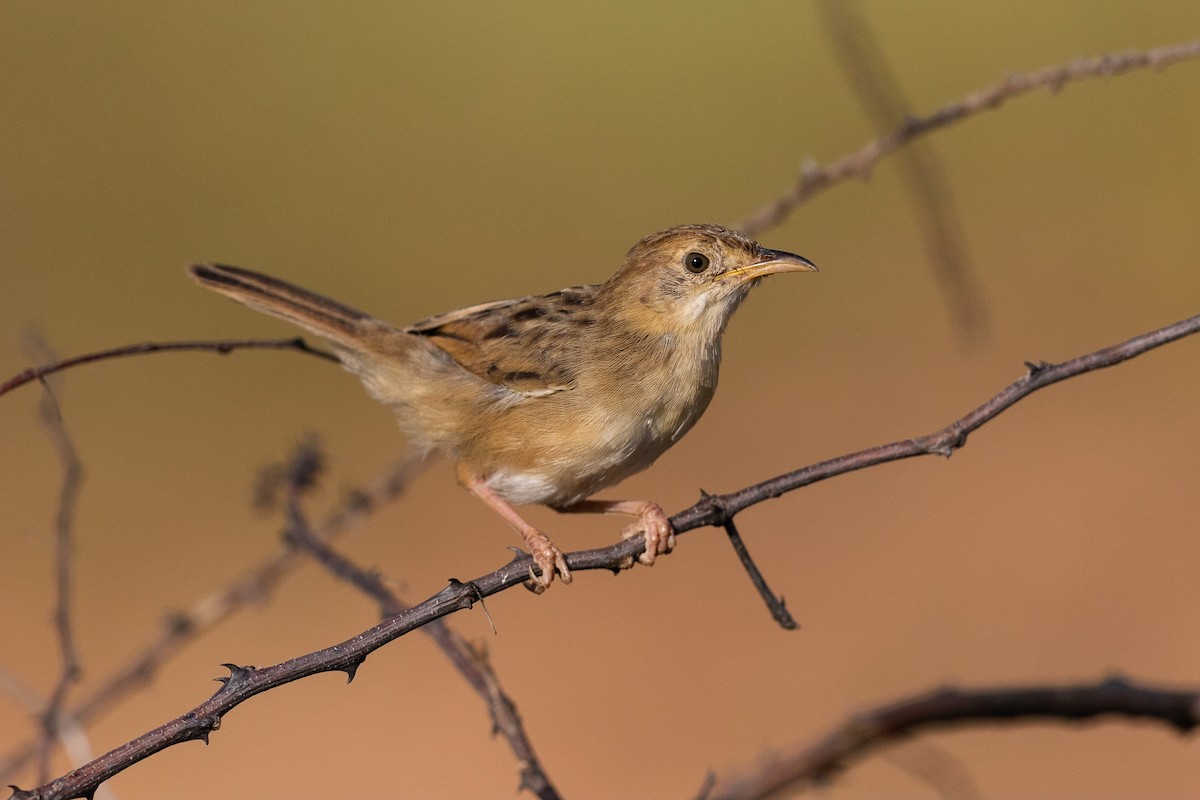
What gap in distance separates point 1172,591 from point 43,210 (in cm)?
805

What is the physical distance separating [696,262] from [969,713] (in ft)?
7.71

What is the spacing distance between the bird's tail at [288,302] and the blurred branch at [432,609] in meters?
2.29

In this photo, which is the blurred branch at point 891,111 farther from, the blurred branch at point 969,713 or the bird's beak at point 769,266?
the blurred branch at point 969,713

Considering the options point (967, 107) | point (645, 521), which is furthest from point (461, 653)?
point (967, 107)

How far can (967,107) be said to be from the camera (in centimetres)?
264

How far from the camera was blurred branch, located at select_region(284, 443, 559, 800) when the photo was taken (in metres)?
2.16

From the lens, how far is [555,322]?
3896mm

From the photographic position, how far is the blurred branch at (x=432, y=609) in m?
1.64

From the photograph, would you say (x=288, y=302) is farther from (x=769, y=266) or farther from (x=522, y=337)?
(x=769, y=266)

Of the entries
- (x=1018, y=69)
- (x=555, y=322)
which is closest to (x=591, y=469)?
(x=555, y=322)

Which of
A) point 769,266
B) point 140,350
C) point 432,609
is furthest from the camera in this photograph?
point 769,266

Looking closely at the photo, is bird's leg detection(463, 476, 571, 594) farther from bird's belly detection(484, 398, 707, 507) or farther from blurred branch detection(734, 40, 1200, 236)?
blurred branch detection(734, 40, 1200, 236)

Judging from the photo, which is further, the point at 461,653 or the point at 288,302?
the point at 288,302

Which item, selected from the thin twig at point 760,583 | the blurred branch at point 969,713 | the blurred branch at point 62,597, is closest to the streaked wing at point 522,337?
the blurred branch at point 62,597
